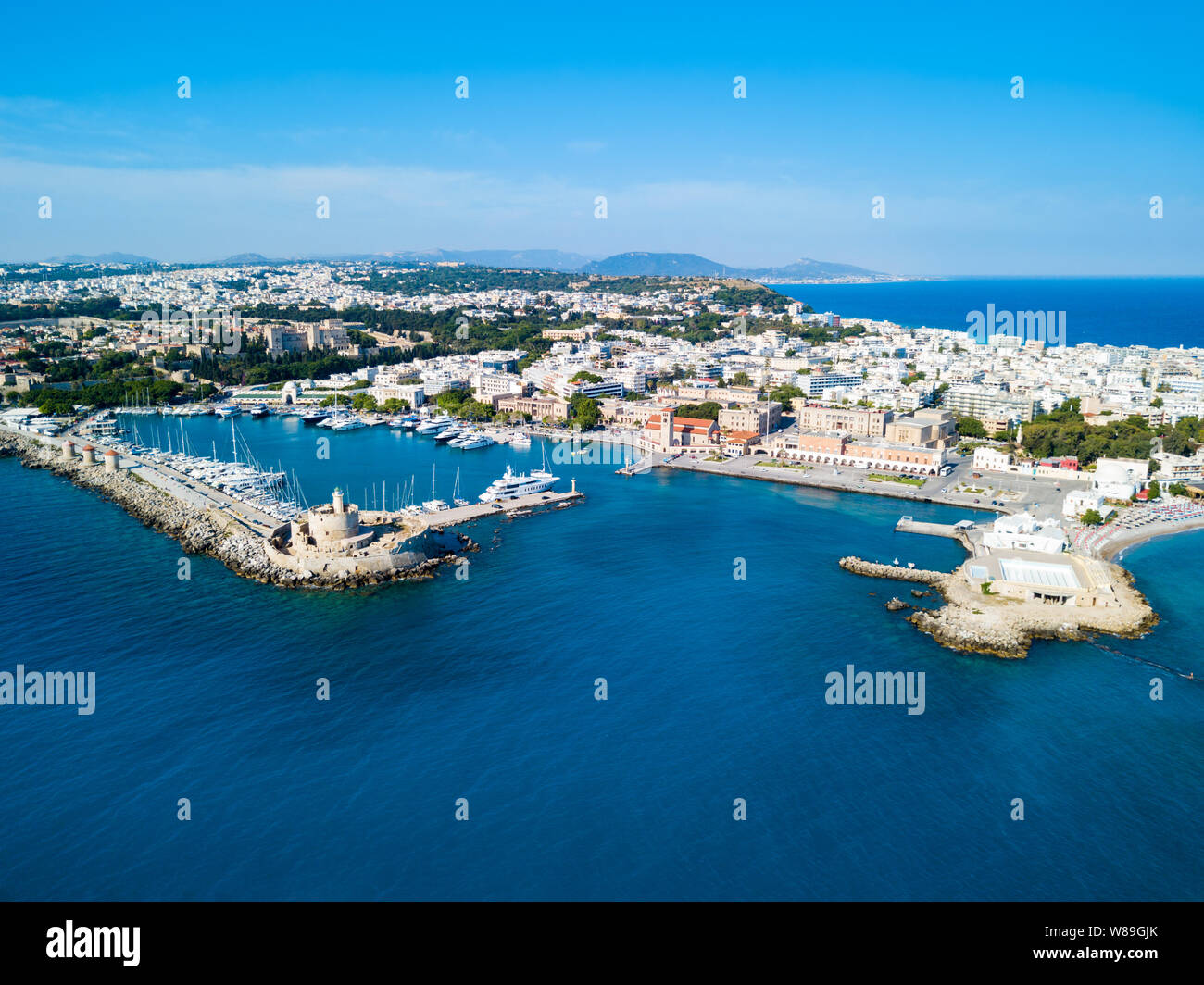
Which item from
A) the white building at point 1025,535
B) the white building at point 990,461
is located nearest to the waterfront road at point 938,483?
the white building at point 990,461

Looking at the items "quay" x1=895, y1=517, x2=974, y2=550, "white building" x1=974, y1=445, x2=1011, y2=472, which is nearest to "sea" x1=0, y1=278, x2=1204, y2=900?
"quay" x1=895, y1=517, x2=974, y2=550

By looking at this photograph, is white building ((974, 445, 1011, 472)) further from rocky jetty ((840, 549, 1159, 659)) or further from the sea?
rocky jetty ((840, 549, 1159, 659))

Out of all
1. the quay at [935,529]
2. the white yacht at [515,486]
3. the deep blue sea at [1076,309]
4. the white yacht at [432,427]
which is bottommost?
the quay at [935,529]

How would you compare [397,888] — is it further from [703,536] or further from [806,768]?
[703,536]

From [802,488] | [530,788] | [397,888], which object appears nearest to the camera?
[397,888]

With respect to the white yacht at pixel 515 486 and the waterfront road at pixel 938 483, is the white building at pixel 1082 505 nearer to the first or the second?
the waterfront road at pixel 938 483
